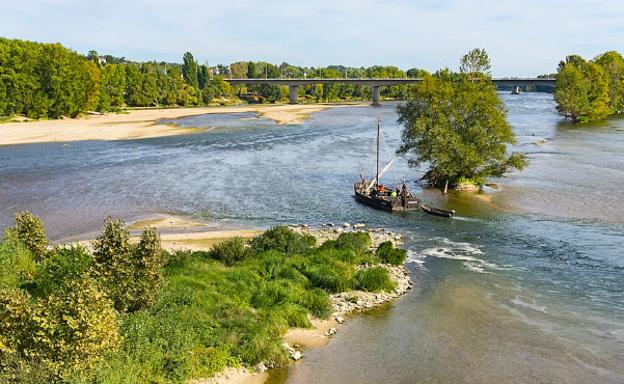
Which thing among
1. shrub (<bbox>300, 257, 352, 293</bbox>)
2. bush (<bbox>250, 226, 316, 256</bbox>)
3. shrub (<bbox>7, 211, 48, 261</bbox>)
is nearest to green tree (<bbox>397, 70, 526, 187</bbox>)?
bush (<bbox>250, 226, 316, 256</bbox>)

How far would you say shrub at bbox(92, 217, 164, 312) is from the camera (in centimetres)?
2209

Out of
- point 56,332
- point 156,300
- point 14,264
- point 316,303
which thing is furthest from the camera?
point 316,303

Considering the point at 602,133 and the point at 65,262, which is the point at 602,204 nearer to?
the point at 65,262

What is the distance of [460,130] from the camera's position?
59031mm

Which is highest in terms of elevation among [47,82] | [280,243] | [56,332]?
[47,82]

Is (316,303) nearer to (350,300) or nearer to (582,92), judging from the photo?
(350,300)

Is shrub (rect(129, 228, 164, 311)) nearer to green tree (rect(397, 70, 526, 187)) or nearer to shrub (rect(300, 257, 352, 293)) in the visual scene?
shrub (rect(300, 257, 352, 293))

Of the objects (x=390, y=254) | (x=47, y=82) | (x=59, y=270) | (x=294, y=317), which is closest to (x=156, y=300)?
(x=59, y=270)

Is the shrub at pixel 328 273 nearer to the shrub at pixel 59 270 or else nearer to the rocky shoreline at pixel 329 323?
the rocky shoreline at pixel 329 323

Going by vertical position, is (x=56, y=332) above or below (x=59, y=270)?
above

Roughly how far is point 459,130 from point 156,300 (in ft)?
143

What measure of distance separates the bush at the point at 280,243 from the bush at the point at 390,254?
4.89 metres

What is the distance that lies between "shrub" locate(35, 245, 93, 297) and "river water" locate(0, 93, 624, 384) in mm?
9797

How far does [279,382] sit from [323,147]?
72.5 metres
